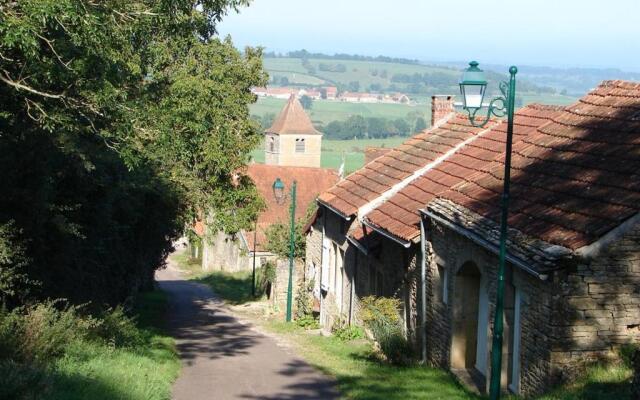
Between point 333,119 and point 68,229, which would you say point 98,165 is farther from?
point 333,119

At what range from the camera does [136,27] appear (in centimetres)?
1519

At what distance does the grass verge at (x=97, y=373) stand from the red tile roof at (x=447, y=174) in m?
5.44

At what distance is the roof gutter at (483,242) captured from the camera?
11.2 metres

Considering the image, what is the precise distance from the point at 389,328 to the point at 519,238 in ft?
19.2

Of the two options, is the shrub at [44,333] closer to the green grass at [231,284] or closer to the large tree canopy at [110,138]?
the large tree canopy at [110,138]

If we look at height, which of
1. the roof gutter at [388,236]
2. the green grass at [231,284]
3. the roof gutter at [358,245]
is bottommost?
the green grass at [231,284]

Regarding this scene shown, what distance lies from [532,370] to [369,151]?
71.5 feet

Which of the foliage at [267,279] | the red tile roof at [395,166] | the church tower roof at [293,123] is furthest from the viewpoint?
the church tower roof at [293,123]

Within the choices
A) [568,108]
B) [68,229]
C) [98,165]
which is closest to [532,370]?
[568,108]

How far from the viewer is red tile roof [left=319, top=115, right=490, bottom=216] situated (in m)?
21.9

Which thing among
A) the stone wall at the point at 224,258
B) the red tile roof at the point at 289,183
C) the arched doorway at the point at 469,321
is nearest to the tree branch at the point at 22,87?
the arched doorway at the point at 469,321

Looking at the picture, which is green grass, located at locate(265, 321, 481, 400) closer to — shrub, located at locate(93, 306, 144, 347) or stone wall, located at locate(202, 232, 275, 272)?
shrub, located at locate(93, 306, 144, 347)

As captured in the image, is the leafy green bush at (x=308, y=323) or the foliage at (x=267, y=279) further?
the foliage at (x=267, y=279)

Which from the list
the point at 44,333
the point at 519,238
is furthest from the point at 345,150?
the point at 519,238
